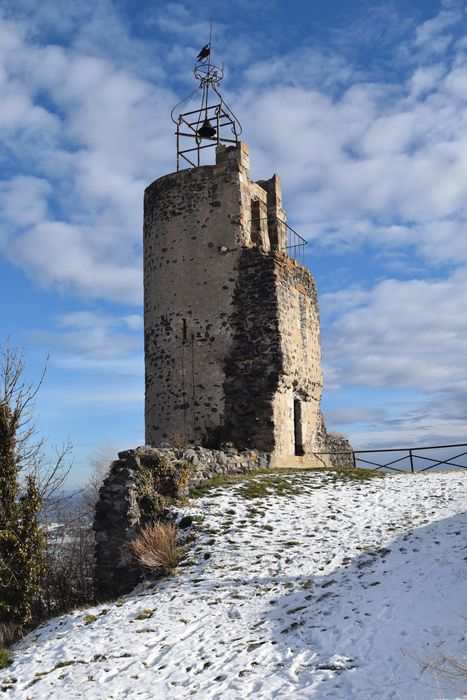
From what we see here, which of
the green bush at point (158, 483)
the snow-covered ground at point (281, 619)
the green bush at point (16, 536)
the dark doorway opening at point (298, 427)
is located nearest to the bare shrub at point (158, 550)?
the snow-covered ground at point (281, 619)

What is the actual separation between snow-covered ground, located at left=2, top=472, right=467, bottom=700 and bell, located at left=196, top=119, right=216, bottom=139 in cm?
1344

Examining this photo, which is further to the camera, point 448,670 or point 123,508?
point 123,508

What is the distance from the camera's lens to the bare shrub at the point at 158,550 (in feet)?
35.4

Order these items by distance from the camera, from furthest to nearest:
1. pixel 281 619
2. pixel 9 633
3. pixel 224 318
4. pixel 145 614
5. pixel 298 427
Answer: pixel 298 427 < pixel 224 318 < pixel 9 633 < pixel 145 614 < pixel 281 619

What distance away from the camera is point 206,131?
70.7ft

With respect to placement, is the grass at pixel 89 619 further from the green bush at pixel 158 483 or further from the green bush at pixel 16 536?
the green bush at pixel 158 483

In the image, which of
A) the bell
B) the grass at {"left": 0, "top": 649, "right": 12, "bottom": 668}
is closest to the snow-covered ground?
the grass at {"left": 0, "top": 649, "right": 12, "bottom": 668}

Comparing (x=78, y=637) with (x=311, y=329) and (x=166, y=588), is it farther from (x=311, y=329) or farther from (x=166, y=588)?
(x=311, y=329)

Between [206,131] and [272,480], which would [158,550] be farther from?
[206,131]

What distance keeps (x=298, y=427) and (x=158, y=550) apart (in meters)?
9.38

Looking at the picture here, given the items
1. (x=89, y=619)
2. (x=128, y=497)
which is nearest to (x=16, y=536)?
(x=128, y=497)

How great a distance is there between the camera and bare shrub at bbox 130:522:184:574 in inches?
425

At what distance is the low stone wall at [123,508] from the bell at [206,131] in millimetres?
11556

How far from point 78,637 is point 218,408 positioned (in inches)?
389
